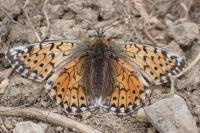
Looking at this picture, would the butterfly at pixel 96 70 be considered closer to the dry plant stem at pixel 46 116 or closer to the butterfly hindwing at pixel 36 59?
the butterfly hindwing at pixel 36 59

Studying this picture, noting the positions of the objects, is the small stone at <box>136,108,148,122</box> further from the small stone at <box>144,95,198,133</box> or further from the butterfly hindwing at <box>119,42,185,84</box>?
the butterfly hindwing at <box>119,42,185,84</box>

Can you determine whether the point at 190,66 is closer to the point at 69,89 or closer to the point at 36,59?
the point at 69,89

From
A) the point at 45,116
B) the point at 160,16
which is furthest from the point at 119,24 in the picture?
the point at 45,116

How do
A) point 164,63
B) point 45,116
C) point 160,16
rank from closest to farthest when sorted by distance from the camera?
1. point 45,116
2. point 164,63
3. point 160,16

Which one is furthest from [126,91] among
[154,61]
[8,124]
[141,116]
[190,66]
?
[8,124]

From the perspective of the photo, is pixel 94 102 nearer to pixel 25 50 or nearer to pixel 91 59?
pixel 91 59

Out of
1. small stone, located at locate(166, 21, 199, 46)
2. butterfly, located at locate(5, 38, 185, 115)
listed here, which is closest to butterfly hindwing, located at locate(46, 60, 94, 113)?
butterfly, located at locate(5, 38, 185, 115)
